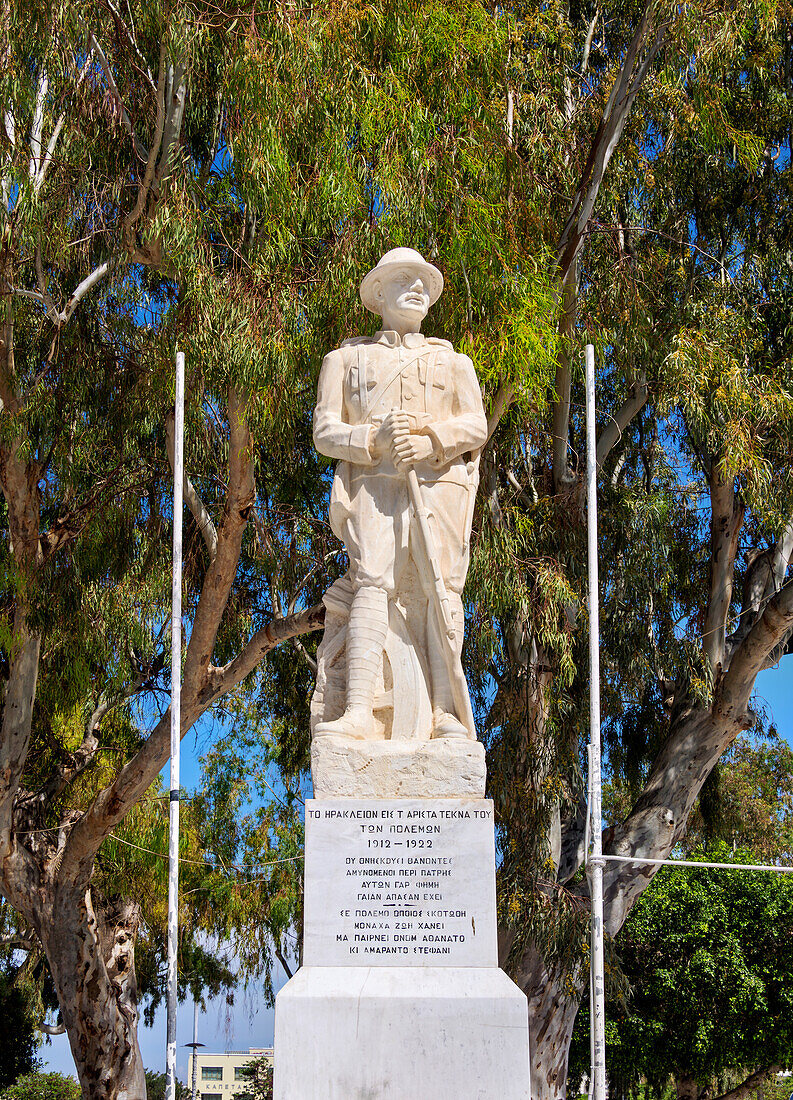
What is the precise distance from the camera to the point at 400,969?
17.7 feet

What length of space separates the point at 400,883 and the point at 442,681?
99cm

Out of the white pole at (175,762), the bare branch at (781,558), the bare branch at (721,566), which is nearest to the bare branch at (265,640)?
the white pole at (175,762)

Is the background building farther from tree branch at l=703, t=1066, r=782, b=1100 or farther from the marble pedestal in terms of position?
the marble pedestal

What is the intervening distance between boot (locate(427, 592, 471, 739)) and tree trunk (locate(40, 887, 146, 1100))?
801 centimetres

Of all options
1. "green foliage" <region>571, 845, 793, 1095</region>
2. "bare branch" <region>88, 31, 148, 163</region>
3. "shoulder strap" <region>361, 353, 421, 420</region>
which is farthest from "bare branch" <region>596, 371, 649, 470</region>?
"green foliage" <region>571, 845, 793, 1095</region>

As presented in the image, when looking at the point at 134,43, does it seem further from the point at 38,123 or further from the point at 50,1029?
the point at 50,1029

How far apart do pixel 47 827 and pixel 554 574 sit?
21.1 feet

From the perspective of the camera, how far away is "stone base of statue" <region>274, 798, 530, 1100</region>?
509 cm

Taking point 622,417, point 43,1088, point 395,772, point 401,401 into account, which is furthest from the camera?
Answer: point 43,1088

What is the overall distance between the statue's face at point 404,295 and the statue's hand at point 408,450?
863mm

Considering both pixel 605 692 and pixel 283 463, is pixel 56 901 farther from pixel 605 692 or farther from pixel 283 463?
pixel 605 692

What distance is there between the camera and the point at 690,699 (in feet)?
42.8

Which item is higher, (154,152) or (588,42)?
(588,42)

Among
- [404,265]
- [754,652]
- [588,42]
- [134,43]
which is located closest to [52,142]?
[134,43]
